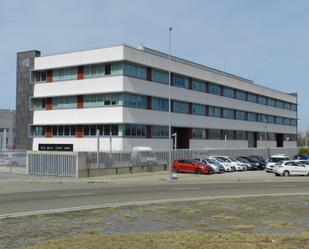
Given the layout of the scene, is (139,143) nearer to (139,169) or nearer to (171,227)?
(139,169)

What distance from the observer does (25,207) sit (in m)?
16.7

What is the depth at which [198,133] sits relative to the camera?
68062 mm

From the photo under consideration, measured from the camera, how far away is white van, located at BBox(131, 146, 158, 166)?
4472 cm

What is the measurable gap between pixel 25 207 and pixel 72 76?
1669 inches

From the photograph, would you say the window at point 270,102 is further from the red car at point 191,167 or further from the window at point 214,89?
the red car at point 191,167

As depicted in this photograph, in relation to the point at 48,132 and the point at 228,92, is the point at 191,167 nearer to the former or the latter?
the point at 48,132

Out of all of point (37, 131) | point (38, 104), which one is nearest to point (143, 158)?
point (37, 131)

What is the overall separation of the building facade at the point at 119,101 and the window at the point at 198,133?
0.50 ft

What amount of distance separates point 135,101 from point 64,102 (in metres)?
9.38

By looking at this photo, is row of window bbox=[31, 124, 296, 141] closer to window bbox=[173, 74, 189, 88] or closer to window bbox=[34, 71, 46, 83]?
window bbox=[34, 71, 46, 83]

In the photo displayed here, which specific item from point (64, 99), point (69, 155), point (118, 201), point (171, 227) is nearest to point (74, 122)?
point (64, 99)

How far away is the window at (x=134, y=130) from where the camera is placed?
176 ft

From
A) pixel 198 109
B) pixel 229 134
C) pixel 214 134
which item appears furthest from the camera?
pixel 229 134

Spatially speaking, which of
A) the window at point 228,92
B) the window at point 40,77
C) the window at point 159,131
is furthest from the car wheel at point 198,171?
the window at point 228,92
